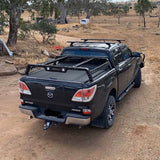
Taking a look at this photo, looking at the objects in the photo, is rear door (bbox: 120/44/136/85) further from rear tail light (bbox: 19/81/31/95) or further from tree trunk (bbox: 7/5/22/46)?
tree trunk (bbox: 7/5/22/46)

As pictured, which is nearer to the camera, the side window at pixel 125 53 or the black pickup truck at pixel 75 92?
the black pickup truck at pixel 75 92

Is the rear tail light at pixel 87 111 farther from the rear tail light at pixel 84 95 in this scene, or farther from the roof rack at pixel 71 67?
the roof rack at pixel 71 67

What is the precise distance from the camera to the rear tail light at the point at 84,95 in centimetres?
391

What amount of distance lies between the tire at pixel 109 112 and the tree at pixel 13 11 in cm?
752

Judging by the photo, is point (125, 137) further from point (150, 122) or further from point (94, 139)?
point (150, 122)

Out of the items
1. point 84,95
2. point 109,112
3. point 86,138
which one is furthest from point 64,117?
point 109,112

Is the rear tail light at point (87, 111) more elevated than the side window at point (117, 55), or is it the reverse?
the side window at point (117, 55)

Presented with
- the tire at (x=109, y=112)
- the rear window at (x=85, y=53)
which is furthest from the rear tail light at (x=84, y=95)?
the rear window at (x=85, y=53)

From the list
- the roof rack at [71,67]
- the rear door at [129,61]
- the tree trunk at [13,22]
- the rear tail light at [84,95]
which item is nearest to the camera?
the rear tail light at [84,95]

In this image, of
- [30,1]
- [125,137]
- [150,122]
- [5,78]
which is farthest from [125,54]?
[30,1]

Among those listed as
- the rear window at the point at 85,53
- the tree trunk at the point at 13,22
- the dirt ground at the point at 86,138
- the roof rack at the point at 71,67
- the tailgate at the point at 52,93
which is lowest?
the dirt ground at the point at 86,138

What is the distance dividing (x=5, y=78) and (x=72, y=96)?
5.42 metres

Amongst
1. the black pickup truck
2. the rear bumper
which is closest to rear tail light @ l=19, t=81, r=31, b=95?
the black pickup truck

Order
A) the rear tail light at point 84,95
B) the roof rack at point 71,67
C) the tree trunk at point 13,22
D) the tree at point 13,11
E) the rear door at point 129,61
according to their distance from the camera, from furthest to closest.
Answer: the tree trunk at point 13,22 < the tree at point 13,11 < the rear door at point 129,61 < the roof rack at point 71,67 < the rear tail light at point 84,95
